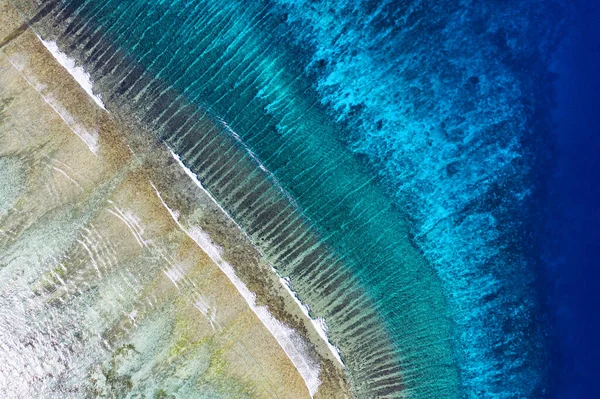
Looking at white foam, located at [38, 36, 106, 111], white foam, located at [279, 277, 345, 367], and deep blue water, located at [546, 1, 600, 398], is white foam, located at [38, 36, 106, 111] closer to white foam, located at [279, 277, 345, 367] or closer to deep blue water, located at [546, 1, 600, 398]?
white foam, located at [279, 277, 345, 367]

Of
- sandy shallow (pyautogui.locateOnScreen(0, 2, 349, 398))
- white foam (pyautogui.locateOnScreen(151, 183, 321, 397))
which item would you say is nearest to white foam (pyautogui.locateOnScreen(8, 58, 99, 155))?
sandy shallow (pyautogui.locateOnScreen(0, 2, 349, 398))

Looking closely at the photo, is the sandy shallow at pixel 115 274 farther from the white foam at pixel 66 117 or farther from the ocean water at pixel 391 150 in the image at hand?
the ocean water at pixel 391 150

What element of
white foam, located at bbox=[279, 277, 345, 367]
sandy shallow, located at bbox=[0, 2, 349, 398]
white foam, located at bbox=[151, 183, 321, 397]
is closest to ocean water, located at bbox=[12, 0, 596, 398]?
white foam, located at bbox=[279, 277, 345, 367]

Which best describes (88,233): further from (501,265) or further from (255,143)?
(501,265)

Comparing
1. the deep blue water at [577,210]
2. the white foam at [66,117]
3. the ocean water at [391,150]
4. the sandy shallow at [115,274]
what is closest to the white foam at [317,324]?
the sandy shallow at [115,274]

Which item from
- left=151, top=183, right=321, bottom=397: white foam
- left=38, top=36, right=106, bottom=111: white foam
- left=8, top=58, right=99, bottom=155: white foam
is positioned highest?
left=38, top=36, right=106, bottom=111: white foam

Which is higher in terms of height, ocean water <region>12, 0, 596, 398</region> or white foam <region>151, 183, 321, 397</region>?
ocean water <region>12, 0, 596, 398</region>

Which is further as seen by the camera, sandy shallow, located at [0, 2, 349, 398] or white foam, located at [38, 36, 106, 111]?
white foam, located at [38, 36, 106, 111]

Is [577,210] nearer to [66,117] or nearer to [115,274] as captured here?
[115,274]
